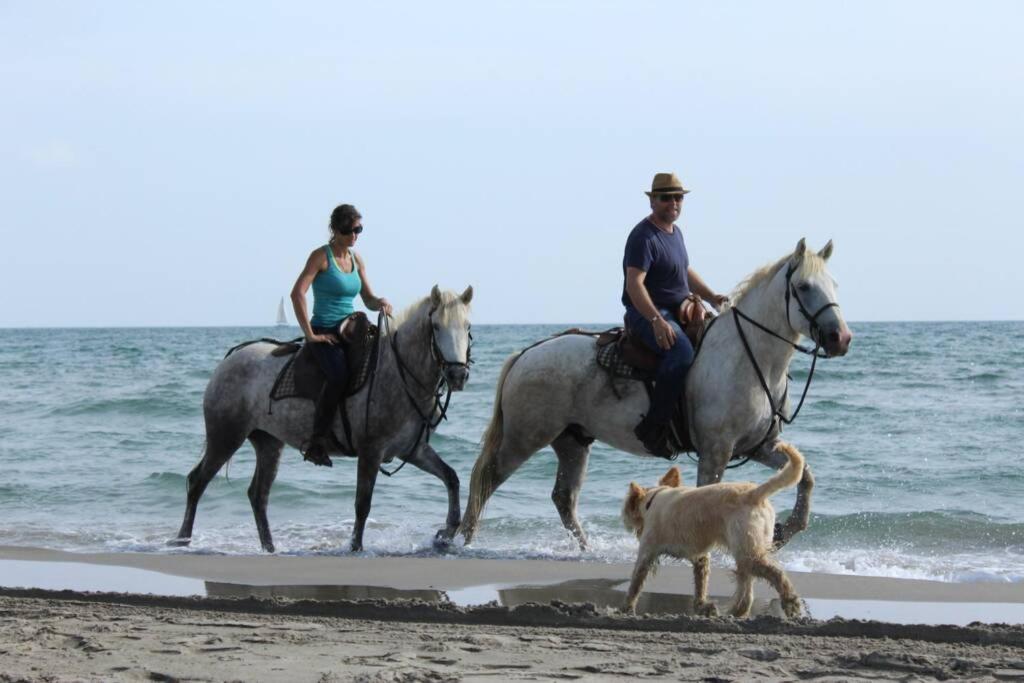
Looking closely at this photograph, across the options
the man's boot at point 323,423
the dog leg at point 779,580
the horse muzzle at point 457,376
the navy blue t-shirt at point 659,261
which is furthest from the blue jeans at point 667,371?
the man's boot at point 323,423

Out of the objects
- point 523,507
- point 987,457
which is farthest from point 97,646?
point 987,457

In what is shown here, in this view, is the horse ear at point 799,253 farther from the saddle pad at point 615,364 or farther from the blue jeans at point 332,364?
the blue jeans at point 332,364

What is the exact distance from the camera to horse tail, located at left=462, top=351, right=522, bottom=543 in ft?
31.2

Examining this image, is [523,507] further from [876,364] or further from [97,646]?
[876,364]

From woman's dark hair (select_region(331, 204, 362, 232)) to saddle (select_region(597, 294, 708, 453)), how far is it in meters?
2.05

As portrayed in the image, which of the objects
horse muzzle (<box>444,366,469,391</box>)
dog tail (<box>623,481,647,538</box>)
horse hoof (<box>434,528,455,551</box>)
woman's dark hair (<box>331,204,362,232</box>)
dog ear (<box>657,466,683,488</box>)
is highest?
woman's dark hair (<box>331,204,362,232</box>)

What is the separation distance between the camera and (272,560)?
9.20 meters

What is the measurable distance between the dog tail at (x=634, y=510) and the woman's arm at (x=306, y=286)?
3234 mm

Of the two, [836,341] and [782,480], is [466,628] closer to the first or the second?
[782,480]

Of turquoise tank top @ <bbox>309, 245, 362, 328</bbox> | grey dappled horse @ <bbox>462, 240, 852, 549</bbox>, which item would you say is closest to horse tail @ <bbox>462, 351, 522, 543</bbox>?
grey dappled horse @ <bbox>462, 240, 852, 549</bbox>

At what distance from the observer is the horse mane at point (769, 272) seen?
8.00 m

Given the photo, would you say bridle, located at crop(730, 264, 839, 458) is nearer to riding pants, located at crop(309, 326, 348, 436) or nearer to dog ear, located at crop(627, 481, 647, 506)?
dog ear, located at crop(627, 481, 647, 506)

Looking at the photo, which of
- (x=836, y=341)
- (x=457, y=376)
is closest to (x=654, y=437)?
(x=457, y=376)

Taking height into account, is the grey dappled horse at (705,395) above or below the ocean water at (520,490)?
above
